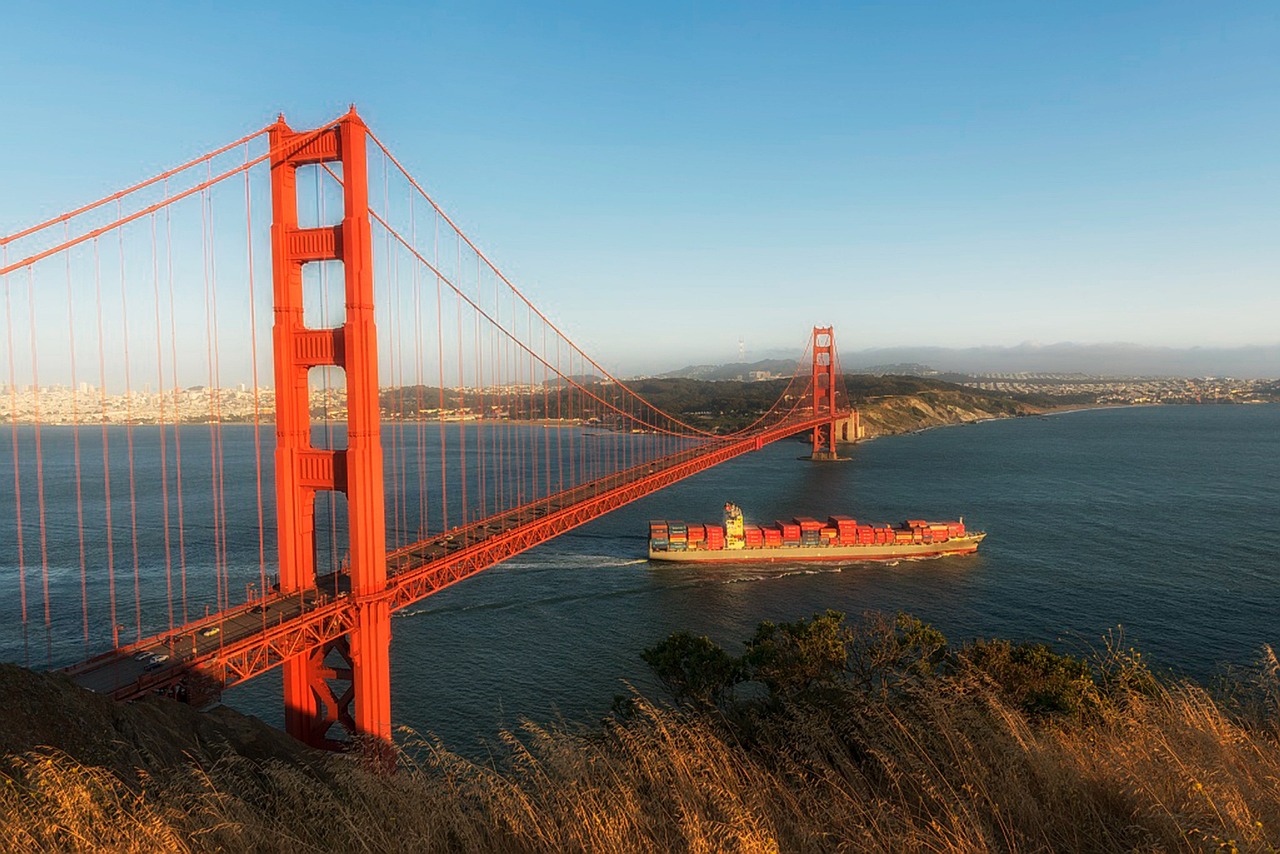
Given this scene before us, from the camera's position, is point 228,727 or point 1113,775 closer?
point 1113,775

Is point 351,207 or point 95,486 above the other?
point 351,207

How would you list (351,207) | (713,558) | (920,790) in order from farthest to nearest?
(713,558) → (351,207) → (920,790)

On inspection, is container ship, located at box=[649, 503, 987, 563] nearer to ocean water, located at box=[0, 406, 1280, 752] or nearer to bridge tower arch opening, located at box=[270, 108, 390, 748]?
ocean water, located at box=[0, 406, 1280, 752]

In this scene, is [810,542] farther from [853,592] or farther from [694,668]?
[694,668]

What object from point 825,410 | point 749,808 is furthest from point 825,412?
point 749,808

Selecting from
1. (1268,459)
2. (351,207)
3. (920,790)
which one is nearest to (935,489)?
(1268,459)

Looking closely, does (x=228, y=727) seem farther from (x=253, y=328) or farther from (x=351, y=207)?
(x=351, y=207)
